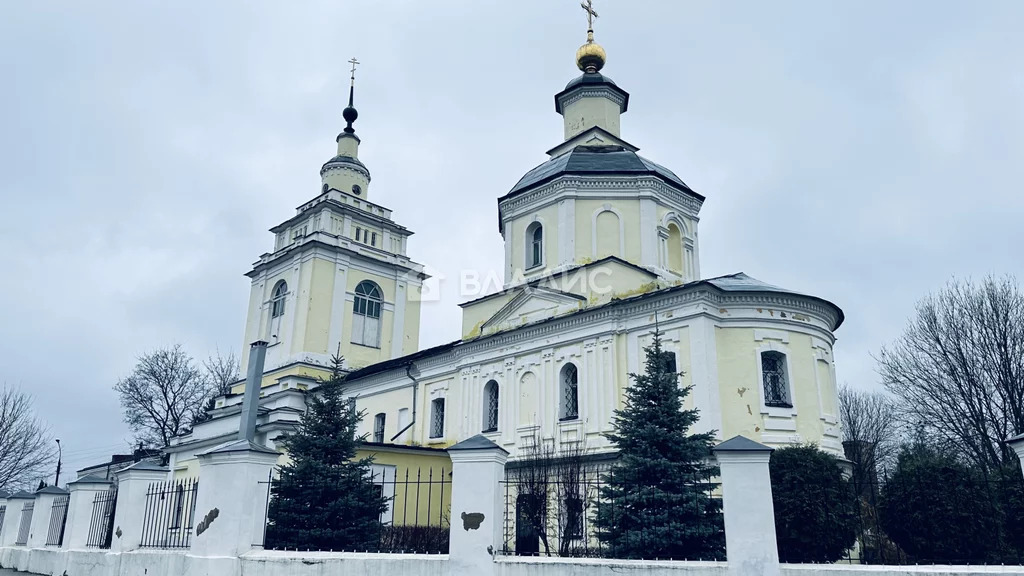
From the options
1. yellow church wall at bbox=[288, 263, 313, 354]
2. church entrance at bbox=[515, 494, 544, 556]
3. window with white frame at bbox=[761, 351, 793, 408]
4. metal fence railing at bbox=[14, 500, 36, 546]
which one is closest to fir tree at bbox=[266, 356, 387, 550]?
church entrance at bbox=[515, 494, 544, 556]

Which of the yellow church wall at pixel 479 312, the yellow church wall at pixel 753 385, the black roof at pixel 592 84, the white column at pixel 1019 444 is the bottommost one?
the white column at pixel 1019 444

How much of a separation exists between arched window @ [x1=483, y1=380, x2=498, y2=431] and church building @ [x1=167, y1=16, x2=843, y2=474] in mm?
32

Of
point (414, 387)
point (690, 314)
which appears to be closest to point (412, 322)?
point (414, 387)

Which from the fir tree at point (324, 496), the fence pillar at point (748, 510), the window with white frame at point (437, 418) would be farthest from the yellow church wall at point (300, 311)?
the fence pillar at point (748, 510)

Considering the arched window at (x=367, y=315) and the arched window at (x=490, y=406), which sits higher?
the arched window at (x=367, y=315)

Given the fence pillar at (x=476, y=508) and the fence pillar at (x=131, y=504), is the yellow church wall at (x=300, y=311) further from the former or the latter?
the fence pillar at (x=476, y=508)

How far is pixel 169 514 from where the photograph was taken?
40.7 feet

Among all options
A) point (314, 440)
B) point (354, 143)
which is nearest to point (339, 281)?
point (354, 143)

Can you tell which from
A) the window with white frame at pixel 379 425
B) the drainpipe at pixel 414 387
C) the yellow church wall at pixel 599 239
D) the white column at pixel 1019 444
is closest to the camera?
the white column at pixel 1019 444

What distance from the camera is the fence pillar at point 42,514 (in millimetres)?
15922

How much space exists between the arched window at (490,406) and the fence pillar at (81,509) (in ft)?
32.0

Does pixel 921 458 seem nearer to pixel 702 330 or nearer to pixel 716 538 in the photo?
pixel 716 538

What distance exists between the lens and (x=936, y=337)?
24.9 m

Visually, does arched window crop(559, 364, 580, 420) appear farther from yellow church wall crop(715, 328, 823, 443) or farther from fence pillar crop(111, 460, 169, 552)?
fence pillar crop(111, 460, 169, 552)
